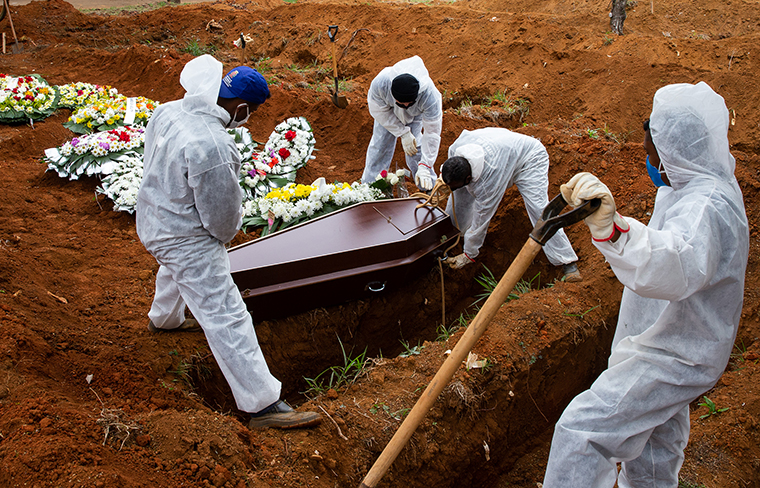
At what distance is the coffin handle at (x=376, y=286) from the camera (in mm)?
3619

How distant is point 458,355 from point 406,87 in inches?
119

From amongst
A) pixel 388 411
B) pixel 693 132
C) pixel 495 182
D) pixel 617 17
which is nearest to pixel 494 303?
pixel 693 132

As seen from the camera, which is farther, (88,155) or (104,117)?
(104,117)

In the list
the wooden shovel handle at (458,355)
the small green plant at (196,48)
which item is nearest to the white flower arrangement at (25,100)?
the small green plant at (196,48)

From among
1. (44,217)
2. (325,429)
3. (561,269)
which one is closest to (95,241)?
(44,217)

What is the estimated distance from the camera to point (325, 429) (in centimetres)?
267

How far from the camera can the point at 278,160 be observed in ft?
17.7

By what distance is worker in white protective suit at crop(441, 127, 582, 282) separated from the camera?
3.73m

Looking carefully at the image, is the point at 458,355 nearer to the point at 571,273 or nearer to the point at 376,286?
the point at 376,286

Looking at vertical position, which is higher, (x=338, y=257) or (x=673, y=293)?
(x=673, y=293)

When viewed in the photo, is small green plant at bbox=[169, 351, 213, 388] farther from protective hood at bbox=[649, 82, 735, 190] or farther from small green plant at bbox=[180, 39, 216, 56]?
small green plant at bbox=[180, 39, 216, 56]

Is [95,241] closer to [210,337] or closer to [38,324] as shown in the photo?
[38,324]

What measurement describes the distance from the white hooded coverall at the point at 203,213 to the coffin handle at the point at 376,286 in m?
1.14

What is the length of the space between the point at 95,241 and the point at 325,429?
297cm
